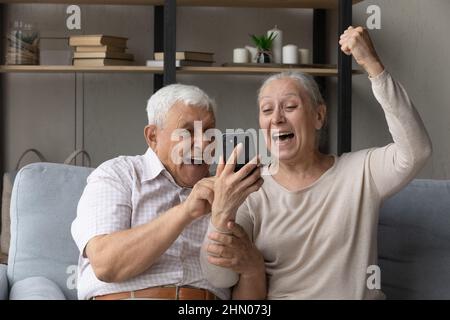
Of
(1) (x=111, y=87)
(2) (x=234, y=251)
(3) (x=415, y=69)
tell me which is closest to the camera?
(2) (x=234, y=251)

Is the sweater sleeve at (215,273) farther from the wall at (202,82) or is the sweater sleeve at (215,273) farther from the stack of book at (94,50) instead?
the wall at (202,82)

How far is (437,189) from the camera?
211 cm

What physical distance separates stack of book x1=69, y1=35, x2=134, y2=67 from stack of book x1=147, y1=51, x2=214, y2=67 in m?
0.17

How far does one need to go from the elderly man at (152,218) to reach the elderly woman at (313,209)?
0.08m

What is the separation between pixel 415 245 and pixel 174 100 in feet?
2.34

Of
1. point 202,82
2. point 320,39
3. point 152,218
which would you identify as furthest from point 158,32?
point 152,218

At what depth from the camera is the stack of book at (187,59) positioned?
3.38m

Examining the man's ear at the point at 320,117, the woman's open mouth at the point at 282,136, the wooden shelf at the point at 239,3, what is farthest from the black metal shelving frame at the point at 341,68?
the woman's open mouth at the point at 282,136

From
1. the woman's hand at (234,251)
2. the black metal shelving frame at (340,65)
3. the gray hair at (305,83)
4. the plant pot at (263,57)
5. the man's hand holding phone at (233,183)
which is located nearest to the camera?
the man's hand holding phone at (233,183)

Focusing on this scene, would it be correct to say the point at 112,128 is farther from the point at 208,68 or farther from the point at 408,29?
the point at 408,29

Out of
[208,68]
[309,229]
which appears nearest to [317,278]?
[309,229]

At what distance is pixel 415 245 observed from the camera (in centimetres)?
203

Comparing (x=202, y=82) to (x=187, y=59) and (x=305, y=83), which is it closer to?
(x=187, y=59)
